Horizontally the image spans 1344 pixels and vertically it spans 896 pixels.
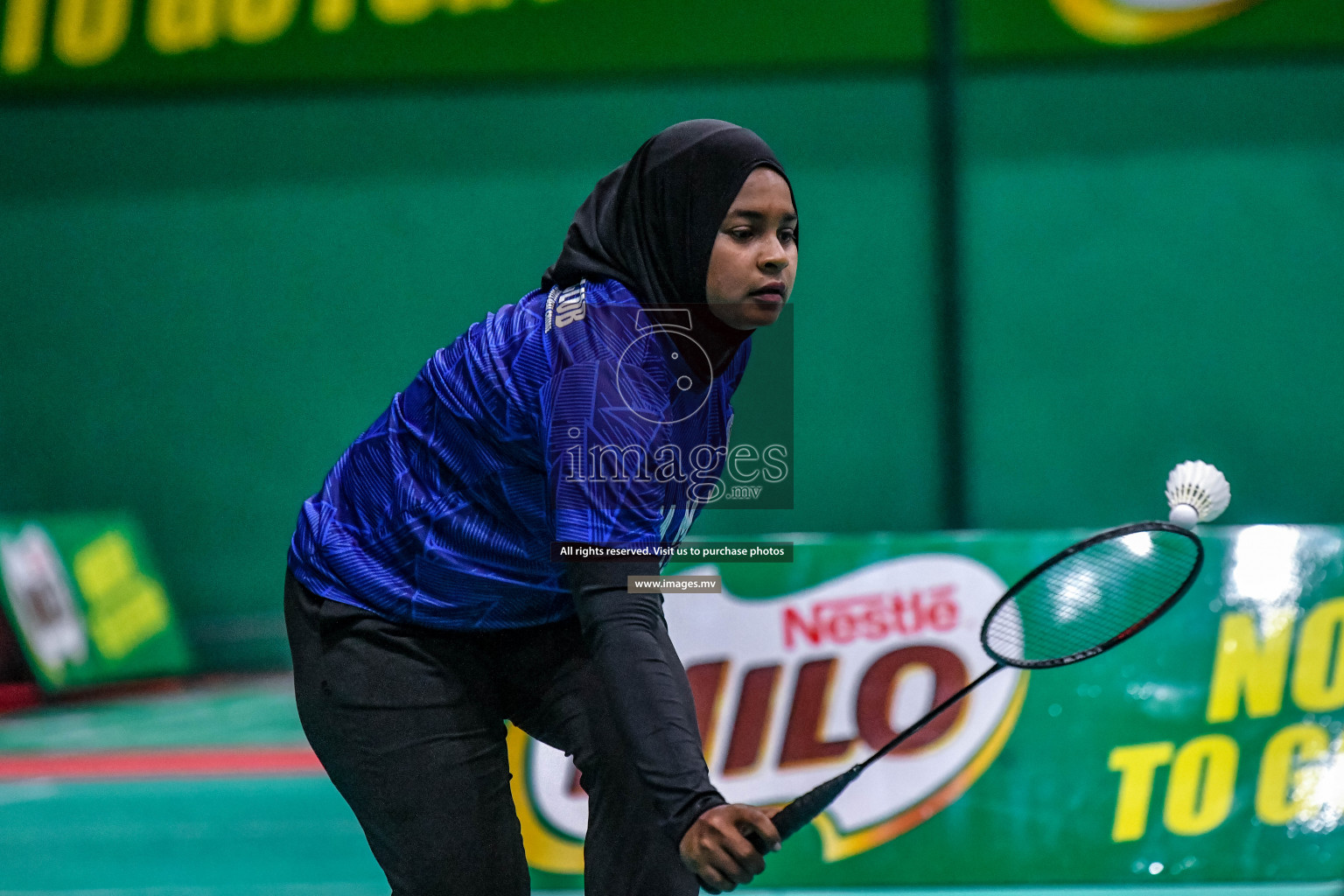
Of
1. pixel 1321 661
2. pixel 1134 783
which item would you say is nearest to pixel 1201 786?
pixel 1134 783

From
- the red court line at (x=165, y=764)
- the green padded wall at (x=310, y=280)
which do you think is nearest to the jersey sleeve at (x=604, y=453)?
the red court line at (x=165, y=764)

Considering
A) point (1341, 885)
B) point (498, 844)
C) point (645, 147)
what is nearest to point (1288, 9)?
point (1341, 885)

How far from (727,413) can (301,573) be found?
23.9 inches

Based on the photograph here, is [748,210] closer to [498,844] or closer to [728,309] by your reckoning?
[728,309]

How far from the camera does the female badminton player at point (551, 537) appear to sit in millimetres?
1354

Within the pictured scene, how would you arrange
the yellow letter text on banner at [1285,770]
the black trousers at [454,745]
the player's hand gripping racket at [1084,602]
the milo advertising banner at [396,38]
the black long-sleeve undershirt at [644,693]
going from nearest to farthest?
the black long-sleeve undershirt at [644,693]
the black trousers at [454,745]
the player's hand gripping racket at [1084,602]
the yellow letter text on banner at [1285,770]
the milo advertising banner at [396,38]

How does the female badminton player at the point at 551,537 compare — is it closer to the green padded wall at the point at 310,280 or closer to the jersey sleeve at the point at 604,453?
the jersey sleeve at the point at 604,453

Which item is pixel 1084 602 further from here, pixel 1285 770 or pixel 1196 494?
pixel 1285 770

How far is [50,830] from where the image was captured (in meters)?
3.54

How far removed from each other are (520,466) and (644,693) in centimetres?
33

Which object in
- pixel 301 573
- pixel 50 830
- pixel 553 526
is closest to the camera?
pixel 553 526

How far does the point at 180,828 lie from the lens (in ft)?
11.6

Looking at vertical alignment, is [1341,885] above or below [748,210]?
below

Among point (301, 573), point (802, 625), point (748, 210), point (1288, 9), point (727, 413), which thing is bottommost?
point (802, 625)
